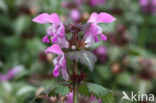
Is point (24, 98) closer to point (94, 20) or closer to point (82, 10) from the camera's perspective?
point (94, 20)

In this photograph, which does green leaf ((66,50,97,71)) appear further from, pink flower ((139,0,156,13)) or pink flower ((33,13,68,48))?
pink flower ((139,0,156,13))

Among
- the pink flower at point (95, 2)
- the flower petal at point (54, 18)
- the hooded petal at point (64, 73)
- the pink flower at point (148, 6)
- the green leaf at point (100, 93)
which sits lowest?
the green leaf at point (100, 93)

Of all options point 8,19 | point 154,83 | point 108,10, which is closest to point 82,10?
point 108,10

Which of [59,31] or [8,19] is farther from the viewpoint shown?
[8,19]

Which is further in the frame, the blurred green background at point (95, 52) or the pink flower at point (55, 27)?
the blurred green background at point (95, 52)

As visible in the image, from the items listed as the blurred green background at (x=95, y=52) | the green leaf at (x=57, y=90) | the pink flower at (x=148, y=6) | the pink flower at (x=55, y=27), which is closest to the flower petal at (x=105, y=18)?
the pink flower at (x=55, y=27)

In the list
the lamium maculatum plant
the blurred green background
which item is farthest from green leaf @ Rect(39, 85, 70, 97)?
the blurred green background

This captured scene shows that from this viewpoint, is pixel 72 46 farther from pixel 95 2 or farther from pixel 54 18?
pixel 95 2

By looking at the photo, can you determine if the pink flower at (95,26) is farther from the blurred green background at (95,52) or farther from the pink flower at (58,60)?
the blurred green background at (95,52)

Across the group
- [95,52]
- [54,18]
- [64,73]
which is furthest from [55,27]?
[95,52]
